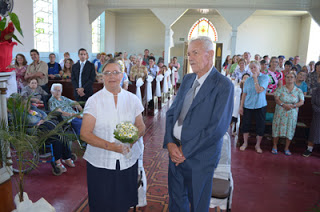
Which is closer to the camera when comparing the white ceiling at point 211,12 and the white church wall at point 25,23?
the white church wall at point 25,23

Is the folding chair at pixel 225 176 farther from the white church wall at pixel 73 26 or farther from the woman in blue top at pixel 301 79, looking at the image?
the white church wall at pixel 73 26

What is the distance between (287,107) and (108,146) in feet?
11.9

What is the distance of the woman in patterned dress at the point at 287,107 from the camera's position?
4484 millimetres

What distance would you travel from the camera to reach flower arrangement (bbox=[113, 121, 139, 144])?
1786 millimetres

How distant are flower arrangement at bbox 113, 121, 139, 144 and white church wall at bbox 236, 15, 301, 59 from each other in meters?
13.9

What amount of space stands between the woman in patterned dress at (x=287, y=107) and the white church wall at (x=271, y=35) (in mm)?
10620

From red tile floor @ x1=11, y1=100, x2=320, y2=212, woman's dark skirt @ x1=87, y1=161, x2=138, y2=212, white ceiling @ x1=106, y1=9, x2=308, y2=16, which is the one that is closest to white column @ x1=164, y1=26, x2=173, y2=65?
white ceiling @ x1=106, y1=9, x2=308, y2=16

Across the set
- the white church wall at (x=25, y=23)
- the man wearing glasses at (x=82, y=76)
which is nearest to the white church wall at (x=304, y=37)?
the man wearing glasses at (x=82, y=76)

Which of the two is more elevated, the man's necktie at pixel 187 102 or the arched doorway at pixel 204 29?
the arched doorway at pixel 204 29

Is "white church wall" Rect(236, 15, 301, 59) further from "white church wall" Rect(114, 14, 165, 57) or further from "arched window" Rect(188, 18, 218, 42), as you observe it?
"white church wall" Rect(114, 14, 165, 57)

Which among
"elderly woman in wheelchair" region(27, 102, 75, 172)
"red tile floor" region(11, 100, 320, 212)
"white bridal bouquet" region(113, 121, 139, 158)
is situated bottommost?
"red tile floor" region(11, 100, 320, 212)

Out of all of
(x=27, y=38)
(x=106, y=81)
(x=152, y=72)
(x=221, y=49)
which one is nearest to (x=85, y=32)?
(x=27, y=38)

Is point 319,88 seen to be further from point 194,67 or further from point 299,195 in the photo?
point 194,67

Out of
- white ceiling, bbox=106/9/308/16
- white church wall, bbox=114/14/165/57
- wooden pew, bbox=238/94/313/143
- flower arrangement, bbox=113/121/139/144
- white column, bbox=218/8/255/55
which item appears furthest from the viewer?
white church wall, bbox=114/14/165/57
